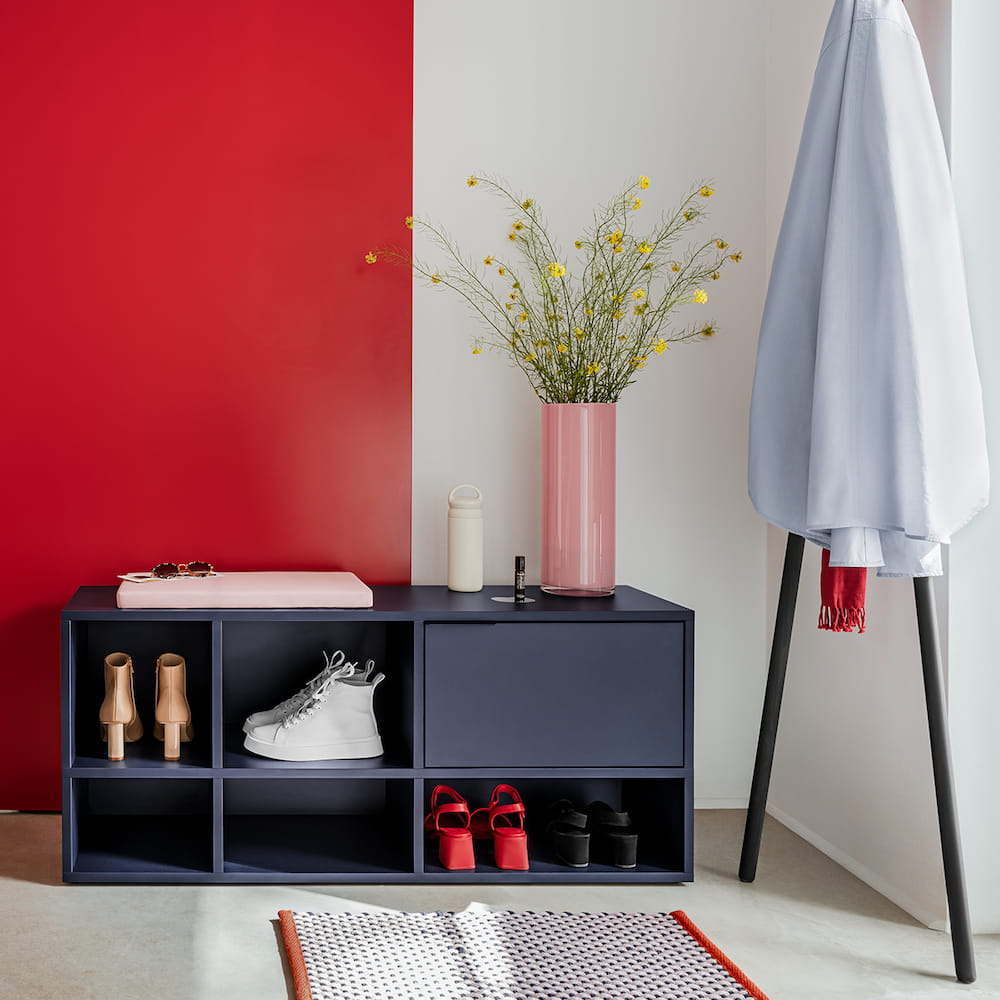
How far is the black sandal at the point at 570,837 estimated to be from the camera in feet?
7.53

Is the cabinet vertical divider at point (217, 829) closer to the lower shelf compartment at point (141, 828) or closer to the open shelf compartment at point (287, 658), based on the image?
the lower shelf compartment at point (141, 828)

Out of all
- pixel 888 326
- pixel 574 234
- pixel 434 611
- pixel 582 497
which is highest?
pixel 574 234

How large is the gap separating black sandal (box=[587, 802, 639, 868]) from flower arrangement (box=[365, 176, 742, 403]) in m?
1.02

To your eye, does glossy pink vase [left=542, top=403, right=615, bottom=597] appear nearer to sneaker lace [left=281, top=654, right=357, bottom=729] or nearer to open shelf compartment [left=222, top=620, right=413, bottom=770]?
open shelf compartment [left=222, top=620, right=413, bottom=770]

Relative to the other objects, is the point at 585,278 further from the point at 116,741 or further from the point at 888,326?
the point at 116,741

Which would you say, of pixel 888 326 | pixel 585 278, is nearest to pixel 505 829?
pixel 888 326

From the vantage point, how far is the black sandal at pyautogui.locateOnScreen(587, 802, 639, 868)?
2303mm

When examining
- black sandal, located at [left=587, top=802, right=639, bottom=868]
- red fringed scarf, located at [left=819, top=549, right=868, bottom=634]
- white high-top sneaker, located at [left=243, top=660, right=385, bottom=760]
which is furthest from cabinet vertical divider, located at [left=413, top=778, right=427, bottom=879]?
red fringed scarf, located at [left=819, top=549, right=868, bottom=634]

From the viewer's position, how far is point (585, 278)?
281 cm

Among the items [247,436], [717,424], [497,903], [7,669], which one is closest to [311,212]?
[247,436]

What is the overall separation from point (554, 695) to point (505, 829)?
1.02 feet

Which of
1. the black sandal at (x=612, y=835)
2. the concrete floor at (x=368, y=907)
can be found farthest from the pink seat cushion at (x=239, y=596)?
the black sandal at (x=612, y=835)

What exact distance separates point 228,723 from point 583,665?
953mm

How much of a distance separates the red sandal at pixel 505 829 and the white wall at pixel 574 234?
0.62 metres
